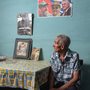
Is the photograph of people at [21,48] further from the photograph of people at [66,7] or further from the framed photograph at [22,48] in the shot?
the photograph of people at [66,7]

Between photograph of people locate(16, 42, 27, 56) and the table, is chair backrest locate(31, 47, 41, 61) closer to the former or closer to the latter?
photograph of people locate(16, 42, 27, 56)

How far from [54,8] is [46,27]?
0.30 m

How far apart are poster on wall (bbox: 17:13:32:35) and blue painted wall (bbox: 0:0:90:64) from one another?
0.06 m

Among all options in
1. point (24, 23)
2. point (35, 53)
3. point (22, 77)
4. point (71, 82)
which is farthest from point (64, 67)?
point (24, 23)

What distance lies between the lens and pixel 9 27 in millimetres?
3137

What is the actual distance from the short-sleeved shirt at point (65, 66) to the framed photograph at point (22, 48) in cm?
64

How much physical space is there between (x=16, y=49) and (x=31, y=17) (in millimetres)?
531

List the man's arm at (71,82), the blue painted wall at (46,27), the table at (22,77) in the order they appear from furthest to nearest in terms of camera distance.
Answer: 1. the blue painted wall at (46,27)
2. the man's arm at (71,82)
3. the table at (22,77)

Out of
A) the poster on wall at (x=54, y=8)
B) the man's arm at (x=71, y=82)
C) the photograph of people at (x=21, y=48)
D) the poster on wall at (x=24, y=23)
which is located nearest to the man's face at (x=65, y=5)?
the poster on wall at (x=54, y=8)

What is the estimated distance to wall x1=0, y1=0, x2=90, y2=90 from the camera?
2693 millimetres

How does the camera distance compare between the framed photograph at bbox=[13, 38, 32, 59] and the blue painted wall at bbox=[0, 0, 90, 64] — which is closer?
the blue painted wall at bbox=[0, 0, 90, 64]

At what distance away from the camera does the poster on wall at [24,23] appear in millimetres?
2971

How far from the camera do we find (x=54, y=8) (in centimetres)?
280

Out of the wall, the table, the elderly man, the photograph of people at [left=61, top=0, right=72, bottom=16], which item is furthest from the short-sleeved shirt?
the photograph of people at [left=61, top=0, right=72, bottom=16]
